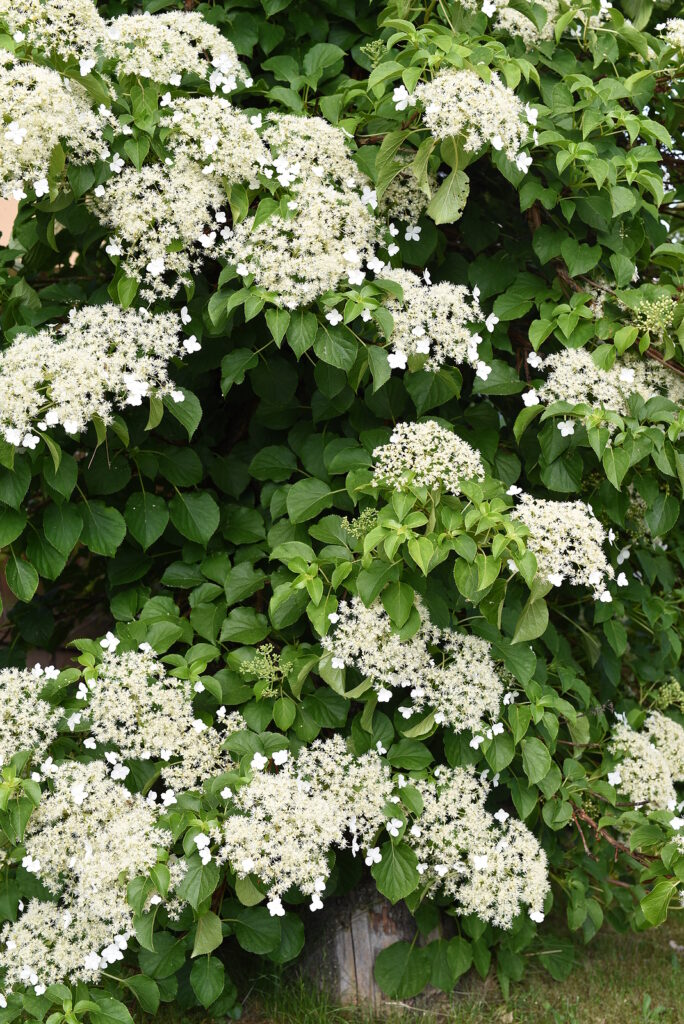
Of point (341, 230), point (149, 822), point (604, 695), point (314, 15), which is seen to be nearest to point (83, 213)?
point (341, 230)

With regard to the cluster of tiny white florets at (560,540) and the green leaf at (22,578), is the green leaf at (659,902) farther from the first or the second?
the green leaf at (22,578)

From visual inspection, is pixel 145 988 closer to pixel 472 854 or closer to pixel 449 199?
pixel 472 854

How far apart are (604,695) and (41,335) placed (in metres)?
2.54

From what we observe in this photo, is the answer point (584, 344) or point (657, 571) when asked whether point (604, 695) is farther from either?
point (584, 344)

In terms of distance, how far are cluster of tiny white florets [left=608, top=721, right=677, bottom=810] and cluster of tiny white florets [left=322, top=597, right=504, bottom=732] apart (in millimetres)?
624

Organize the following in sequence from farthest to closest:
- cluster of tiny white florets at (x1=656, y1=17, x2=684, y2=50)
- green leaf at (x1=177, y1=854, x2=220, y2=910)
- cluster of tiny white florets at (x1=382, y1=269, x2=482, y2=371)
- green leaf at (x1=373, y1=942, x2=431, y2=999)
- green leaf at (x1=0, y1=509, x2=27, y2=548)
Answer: green leaf at (x1=373, y1=942, x2=431, y2=999)
cluster of tiny white florets at (x1=656, y1=17, x2=684, y2=50)
cluster of tiny white florets at (x1=382, y1=269, x2=482, y2=371)
green leaf at (x1=0, y1=509, x2=27, y2=548)
green leaf at (x1=177, y1=854, x2=220, y2=910)

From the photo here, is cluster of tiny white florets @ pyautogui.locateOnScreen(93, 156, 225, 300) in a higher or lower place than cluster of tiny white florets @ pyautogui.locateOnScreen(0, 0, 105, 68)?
lower

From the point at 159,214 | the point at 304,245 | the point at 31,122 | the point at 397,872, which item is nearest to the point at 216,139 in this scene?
the point at 159,214

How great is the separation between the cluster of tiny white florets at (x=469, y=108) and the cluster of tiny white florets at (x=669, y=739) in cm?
216

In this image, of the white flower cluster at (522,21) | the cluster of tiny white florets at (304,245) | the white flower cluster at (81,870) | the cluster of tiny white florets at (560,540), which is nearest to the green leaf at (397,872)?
the white flower cluster at (81,870)

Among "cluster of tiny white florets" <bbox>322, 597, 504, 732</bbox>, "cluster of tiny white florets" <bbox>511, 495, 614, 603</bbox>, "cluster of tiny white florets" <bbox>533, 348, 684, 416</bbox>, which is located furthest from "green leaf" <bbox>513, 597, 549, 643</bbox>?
A: "cluster of tiny white florets" <bbox>533, 348, 684, 416</bbox>

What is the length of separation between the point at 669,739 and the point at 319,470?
1671 mm

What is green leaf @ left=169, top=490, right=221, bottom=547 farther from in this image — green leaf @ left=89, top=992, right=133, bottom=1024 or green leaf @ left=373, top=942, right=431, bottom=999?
green leaf @ left=373, top=942, right=431, bottom=999

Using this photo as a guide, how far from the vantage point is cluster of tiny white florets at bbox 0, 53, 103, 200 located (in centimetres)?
281
